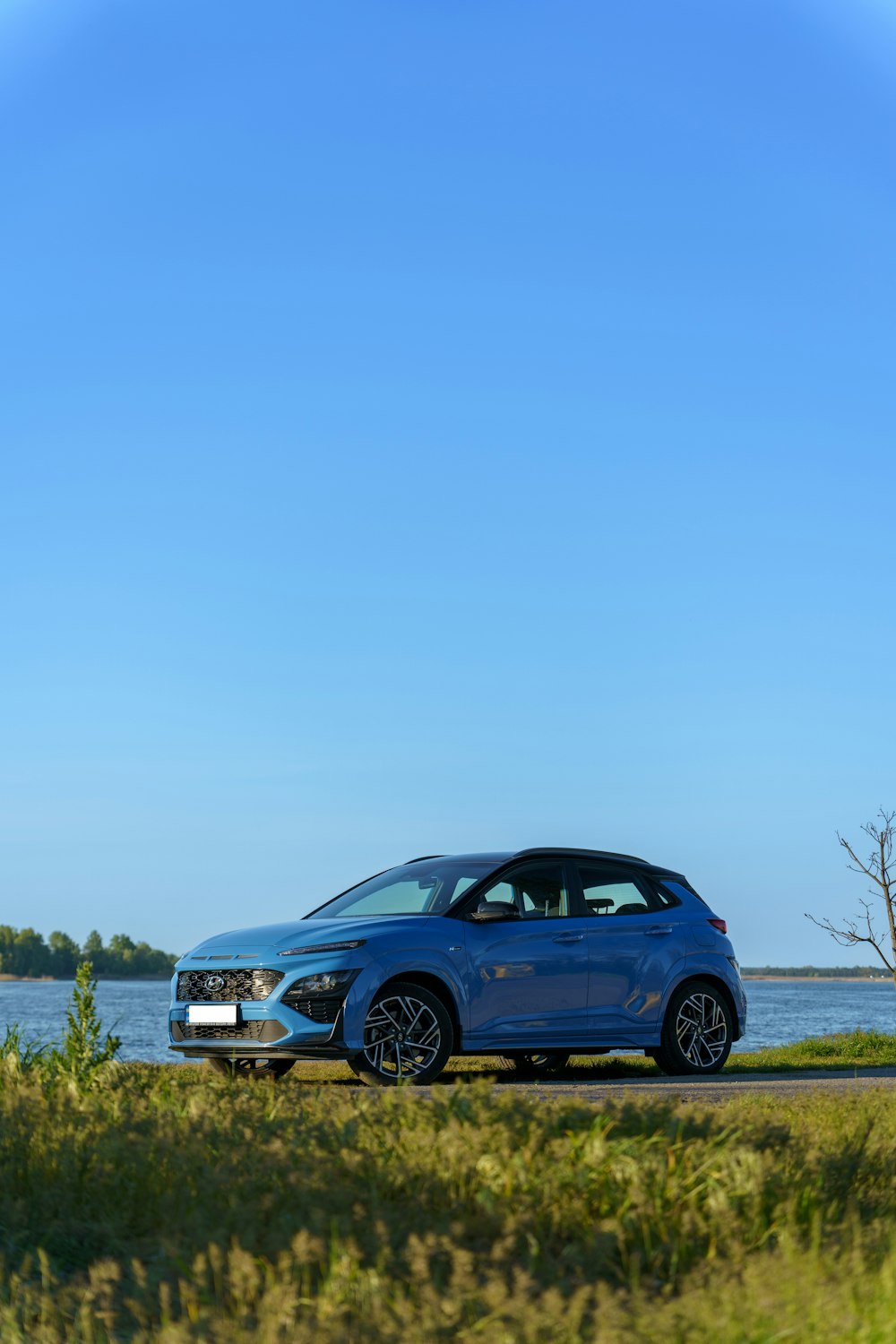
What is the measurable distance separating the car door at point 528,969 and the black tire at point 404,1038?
1.05ft

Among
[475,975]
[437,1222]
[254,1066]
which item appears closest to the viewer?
[437,1222]

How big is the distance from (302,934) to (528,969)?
1736mm

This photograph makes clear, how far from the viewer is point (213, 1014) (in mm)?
10703

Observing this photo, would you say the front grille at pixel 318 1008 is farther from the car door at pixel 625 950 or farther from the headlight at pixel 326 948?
the car door at pixel 625 950

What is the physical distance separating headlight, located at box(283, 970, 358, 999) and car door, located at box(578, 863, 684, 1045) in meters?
2.21

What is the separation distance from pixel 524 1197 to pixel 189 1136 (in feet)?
5.26

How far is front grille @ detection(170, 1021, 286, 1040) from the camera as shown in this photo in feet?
33.9

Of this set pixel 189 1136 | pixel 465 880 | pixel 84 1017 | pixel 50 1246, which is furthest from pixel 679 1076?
pixel 50 1246

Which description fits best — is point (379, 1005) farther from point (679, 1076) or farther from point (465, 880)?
point (679, 1076)

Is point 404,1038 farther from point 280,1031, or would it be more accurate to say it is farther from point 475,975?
point 280,1031

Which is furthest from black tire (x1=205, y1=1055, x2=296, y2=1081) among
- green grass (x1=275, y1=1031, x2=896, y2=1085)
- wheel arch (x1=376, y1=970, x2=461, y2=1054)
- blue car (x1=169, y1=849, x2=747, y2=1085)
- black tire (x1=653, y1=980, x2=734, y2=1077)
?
black tire (x1=653, y1=980, x2=734, y2=1077)

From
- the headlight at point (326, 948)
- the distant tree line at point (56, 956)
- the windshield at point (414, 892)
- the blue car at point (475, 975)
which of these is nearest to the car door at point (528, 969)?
the blue car at point (475, 975)

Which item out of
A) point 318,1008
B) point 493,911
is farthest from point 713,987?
point 318,1008

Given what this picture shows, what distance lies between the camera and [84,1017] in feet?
25.6
